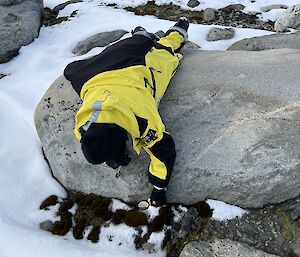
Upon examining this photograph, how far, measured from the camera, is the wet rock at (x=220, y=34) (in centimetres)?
877

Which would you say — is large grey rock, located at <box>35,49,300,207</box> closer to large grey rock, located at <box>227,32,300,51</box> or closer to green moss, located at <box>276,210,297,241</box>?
green moss, located at <box>276,210,297,241</box>

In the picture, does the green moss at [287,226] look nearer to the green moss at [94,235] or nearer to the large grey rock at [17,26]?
the green moss at [94,235]

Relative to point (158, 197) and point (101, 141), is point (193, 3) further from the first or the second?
point (101, 141)

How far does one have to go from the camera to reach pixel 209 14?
10375 millimetres

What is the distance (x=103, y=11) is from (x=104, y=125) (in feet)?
24.7

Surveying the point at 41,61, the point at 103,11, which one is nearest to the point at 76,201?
the point at 41,61

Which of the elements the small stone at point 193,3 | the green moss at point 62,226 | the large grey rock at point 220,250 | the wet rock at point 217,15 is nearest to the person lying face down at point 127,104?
the large grey rock at point 220,250

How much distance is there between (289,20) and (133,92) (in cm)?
599

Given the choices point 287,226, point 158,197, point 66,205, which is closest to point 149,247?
point 158,197

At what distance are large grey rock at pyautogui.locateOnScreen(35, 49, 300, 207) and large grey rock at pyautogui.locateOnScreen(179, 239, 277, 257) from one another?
562mm

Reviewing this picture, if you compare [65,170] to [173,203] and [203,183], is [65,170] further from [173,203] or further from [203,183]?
[203,183]

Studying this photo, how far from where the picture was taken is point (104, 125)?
407 centimetres

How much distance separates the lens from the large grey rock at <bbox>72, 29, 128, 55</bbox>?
9008mm

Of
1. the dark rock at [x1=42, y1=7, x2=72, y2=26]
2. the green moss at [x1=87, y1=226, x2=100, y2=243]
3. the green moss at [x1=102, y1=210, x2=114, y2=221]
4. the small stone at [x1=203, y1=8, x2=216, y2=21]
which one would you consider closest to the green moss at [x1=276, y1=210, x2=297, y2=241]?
the green moss at [x1=102, y1=210, x2=114, y2=221]
